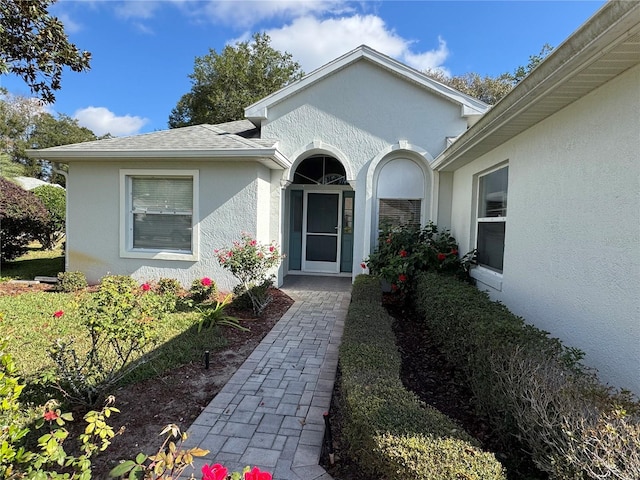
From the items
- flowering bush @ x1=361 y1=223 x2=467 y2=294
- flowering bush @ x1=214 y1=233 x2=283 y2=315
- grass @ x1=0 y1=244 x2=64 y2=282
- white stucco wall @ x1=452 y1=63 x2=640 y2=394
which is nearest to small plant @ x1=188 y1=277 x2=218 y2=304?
flowering bush @ x1=214 y1=233 x2=283 y2=315

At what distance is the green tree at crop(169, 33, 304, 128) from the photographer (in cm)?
2462

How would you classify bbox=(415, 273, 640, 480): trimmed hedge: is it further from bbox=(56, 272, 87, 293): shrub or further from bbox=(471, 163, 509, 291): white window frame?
bbox=(56, 272, 87, 293): shrub

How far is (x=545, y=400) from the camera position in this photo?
2250 millimetres

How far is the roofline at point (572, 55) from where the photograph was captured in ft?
7.61

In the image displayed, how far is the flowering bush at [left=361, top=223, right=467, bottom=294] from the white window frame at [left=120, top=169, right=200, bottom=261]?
4.20m

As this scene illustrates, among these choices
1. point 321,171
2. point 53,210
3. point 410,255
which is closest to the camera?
A: point 410,255

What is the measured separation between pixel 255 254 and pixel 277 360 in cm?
271

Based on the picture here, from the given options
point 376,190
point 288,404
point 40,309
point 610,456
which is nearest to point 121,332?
point 288,404

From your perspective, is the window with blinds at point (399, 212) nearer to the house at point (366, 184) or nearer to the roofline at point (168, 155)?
the house at point (366, 184)

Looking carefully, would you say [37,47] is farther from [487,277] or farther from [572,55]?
[487,277]

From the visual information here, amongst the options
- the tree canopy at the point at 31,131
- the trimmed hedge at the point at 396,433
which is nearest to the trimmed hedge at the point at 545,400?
the trimmed hedge at the point at 396,433

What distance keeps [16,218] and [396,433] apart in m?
13.3

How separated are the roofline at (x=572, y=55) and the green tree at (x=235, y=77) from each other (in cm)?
2266

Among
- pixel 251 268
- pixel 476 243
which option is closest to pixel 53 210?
pixel 251 268
